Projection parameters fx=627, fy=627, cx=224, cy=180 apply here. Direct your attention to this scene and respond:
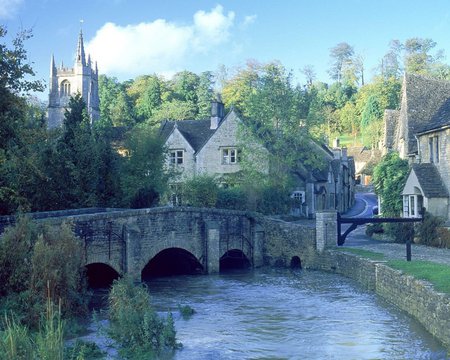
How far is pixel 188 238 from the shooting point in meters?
31.7

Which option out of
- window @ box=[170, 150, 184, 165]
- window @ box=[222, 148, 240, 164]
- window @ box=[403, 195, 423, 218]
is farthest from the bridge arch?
window @ box=[170, 150, 184, 165]

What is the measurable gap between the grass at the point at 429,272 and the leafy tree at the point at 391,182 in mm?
13825

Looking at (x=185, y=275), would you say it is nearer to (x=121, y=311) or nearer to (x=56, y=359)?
(x=121, y=311)

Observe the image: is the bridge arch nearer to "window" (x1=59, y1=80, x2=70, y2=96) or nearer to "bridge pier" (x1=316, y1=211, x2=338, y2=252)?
"bridge pier" (x1=316, y1=211, x2=338, y2=252)

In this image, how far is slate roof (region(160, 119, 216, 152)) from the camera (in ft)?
173

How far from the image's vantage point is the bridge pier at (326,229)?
32.6 meters

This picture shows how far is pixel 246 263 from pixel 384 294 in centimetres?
1300

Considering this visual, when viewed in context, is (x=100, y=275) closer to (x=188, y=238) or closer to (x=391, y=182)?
(x=188, y=238)

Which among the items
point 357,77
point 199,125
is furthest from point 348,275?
point 357,77

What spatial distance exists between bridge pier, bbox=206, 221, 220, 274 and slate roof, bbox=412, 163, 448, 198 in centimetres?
1141

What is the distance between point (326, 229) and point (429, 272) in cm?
1219

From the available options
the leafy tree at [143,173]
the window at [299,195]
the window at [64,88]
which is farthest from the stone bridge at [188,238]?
the window at [64,88]

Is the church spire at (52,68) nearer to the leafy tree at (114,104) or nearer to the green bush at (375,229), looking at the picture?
the leafy tree at (114,104)

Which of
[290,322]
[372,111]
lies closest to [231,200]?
[290,322]
